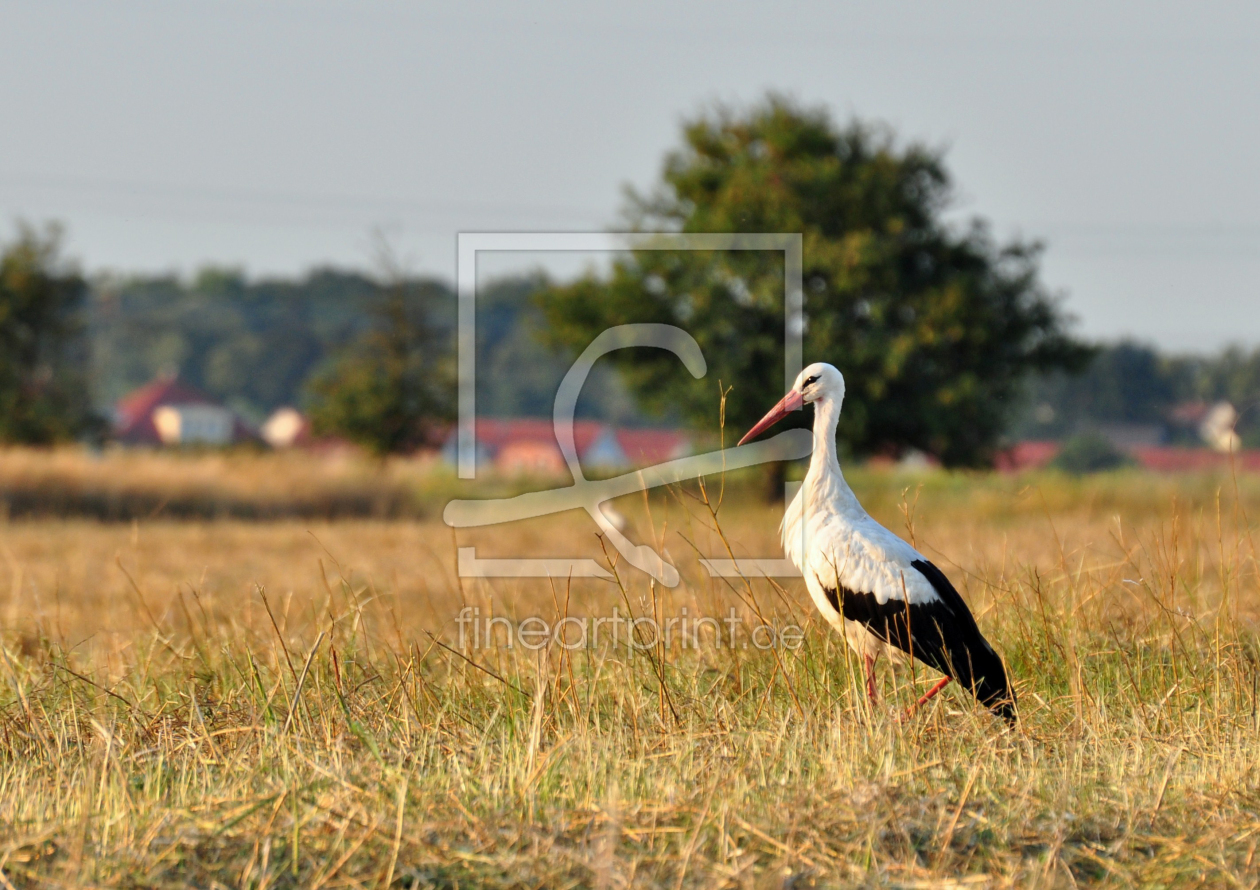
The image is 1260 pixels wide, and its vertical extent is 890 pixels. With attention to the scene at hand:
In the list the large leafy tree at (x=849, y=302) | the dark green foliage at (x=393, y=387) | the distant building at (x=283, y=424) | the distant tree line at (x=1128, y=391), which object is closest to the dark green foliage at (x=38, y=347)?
the dark green foliage at (x=393, y=387)

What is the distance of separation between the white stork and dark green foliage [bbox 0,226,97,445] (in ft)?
113

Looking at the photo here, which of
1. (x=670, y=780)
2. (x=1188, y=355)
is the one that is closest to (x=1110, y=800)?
(x=670, y=780)

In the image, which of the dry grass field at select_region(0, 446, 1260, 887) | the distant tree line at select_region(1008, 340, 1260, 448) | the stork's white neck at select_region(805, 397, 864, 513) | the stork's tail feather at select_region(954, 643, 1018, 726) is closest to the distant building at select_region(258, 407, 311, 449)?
the distant tree line at select_region(1008, 340, 1260, 448)

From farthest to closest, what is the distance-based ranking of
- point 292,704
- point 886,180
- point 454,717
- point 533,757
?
point 886,180 → point 454,717 → point 292,704 → point 533,757

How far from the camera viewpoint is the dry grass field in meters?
3.30

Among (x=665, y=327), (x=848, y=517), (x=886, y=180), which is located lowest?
(x=848, y=517)

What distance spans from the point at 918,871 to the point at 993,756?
0.96 m

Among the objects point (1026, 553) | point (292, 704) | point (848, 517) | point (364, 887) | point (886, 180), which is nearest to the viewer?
point (364, 887)

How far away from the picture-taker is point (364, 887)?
3.19 metres

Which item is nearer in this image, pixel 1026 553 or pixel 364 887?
pixel 364 887

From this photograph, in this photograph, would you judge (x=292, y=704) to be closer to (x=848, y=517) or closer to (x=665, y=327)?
(x=848, y=517)

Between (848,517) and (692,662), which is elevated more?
(848,517)
